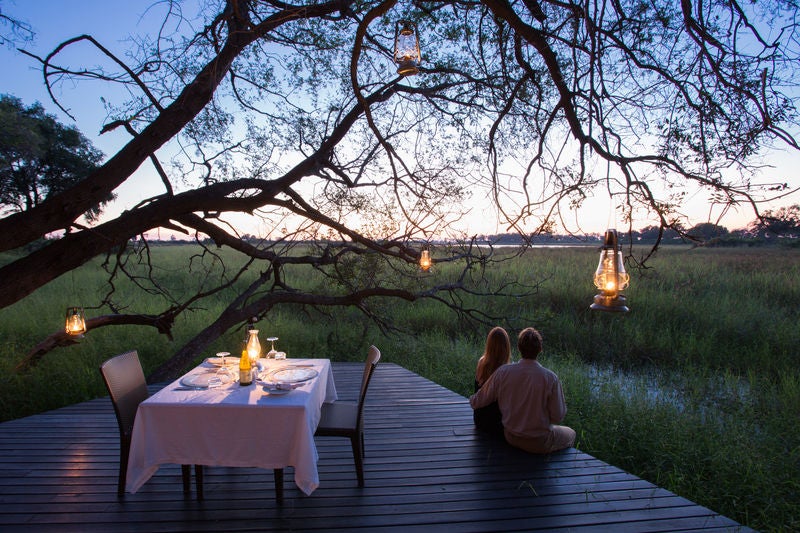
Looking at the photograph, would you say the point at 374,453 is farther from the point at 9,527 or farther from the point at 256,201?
the point at 256,201

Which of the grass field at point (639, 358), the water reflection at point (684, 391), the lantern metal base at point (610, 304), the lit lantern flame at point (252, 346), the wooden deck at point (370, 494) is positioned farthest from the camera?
the water reflection at point (684, 391)

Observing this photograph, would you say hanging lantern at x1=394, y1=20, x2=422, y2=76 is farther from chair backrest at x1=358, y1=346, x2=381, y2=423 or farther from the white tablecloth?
the white tablecloth

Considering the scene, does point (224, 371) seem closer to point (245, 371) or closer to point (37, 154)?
point (245, 371)

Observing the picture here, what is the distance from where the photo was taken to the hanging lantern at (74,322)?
3.74 metres

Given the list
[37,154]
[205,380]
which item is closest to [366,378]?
[205,380]

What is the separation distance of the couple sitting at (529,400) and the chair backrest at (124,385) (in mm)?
2468

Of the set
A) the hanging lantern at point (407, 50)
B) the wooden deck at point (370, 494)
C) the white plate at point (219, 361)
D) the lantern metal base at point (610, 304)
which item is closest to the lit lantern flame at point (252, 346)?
the white plate at point (219, 361)

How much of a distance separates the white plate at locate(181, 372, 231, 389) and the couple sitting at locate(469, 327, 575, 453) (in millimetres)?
1926

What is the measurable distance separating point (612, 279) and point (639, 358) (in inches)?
297

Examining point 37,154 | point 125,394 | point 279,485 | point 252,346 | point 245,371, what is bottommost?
point 279,485

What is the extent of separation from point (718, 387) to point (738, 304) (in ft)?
17.8

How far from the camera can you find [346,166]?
556cm

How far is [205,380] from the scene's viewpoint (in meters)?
2.94

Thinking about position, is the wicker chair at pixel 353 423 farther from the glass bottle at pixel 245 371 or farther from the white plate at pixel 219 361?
the white plate at pixel 219 361
